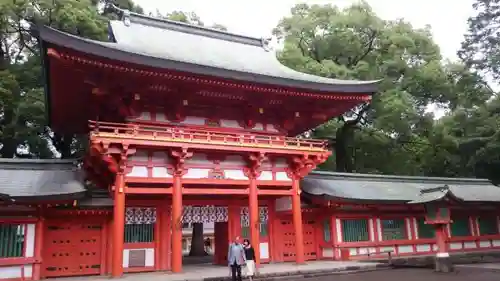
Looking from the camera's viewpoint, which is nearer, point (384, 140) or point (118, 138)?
point (118, 138)

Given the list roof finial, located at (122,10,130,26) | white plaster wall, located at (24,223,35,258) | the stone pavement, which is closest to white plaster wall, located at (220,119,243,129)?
the stone pavement

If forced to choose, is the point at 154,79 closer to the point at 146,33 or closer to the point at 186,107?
the point at 186,107

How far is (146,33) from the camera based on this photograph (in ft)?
64.4

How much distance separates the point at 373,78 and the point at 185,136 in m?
19.9

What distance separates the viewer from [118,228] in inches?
530

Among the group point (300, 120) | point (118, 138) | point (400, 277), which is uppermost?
point (300, 120)

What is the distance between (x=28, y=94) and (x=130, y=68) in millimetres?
15888

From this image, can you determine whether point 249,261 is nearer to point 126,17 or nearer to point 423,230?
point 423,230

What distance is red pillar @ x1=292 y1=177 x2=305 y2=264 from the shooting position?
1642 centimetres

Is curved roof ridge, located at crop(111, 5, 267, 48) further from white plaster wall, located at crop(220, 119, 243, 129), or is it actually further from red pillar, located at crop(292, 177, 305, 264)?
red pillar, located at crop(292, 177, 305, 264)

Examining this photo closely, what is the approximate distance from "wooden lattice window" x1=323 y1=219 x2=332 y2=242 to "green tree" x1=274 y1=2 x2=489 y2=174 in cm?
1189

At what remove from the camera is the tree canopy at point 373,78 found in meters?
27.2


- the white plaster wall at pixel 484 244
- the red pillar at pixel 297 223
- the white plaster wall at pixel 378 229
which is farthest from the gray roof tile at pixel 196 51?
the white plaster wall at pixel 484 244

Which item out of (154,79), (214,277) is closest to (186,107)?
(154,79)
